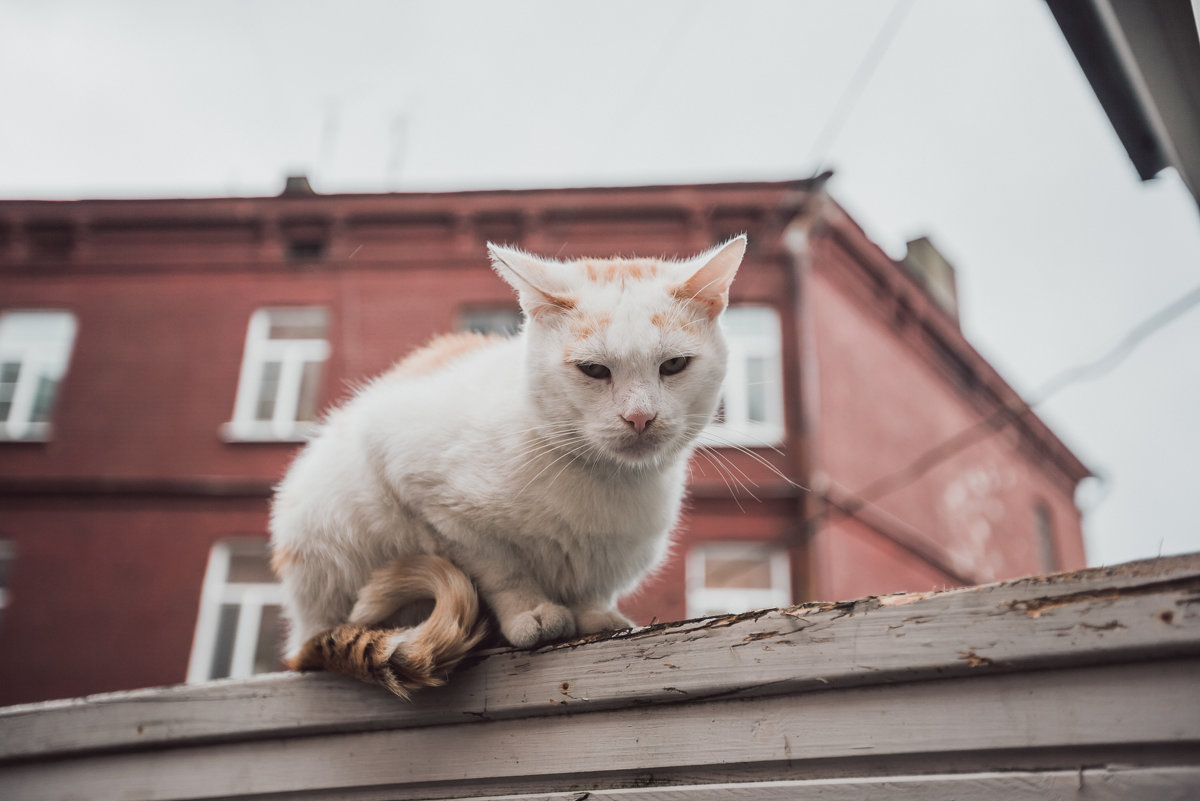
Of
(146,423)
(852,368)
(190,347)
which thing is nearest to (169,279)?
(190,347)

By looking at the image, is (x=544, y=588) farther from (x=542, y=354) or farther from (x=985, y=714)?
(x=985, y=714)

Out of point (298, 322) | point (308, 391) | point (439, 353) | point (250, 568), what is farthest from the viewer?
point (298, 322)

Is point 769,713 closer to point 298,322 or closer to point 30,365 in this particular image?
point 298,322

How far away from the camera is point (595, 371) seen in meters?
1.22

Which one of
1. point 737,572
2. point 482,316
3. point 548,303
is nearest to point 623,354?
point 548,303

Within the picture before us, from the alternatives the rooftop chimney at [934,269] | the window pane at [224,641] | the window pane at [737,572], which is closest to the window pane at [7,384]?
the window pane at [224,641]

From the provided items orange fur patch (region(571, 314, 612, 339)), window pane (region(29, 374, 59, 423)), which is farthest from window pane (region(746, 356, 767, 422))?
window pane (region(29, 374, 59, 423))

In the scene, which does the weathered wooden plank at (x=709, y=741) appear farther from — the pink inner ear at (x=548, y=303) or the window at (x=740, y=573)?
the window at (x=740, y=573)

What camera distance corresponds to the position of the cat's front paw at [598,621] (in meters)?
1.22

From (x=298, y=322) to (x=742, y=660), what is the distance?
6597 mm

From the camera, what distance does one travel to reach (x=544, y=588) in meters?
1.29

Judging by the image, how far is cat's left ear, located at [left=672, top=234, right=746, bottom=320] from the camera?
1299mm

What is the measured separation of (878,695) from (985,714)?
0.10 meters

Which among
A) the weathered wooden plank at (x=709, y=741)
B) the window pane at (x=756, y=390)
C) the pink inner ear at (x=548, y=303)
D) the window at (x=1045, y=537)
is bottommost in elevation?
the weathered wooden plank at (x=709, y=741)
